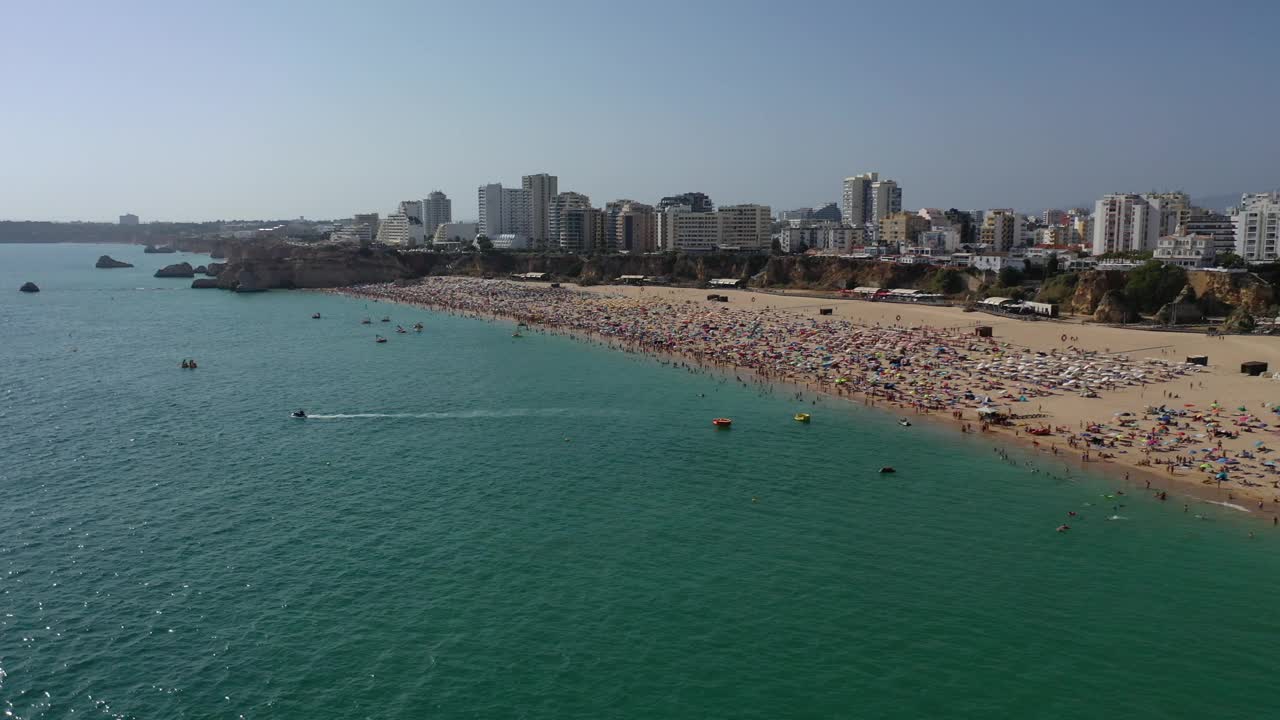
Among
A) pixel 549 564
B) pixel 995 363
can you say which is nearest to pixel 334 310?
pixel 995 363

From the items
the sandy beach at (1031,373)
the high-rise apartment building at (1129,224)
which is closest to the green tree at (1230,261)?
the sandy beach at (1031,373)

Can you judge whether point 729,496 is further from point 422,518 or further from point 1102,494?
point 1102,494

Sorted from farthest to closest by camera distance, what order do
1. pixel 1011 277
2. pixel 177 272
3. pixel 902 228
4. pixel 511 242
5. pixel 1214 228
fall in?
pixel 511 242 < pixel 177 272 < pixel 902 228 < pixel 1214 228 < pixel 1011 277

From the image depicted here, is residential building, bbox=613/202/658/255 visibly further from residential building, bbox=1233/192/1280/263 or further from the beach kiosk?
the beach kiosk

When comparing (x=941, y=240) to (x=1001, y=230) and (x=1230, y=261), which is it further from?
(x=1230, y=261)

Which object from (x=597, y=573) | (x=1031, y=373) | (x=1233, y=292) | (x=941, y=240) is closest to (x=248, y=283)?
(x=941, y=240)

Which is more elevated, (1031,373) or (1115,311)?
(1115,311)

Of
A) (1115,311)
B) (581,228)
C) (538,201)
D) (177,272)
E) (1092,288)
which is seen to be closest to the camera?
(1115,311)

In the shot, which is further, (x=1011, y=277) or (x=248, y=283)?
(x=248, y=283)
